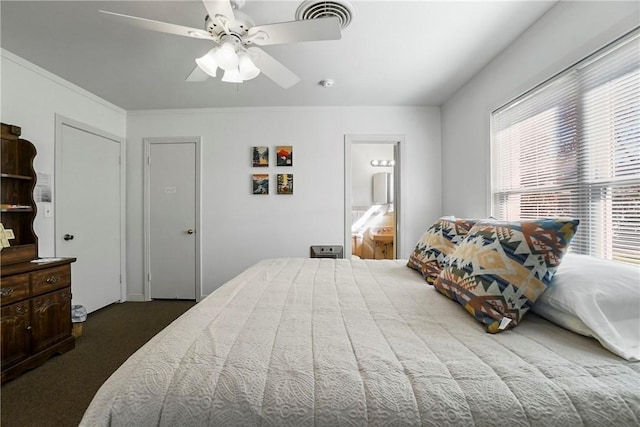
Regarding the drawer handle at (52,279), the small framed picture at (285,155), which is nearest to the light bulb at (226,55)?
the small framed picture at (285,155)

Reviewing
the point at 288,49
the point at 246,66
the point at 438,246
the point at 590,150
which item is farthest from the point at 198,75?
the point at 590,150

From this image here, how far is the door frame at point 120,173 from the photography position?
2.46 meters

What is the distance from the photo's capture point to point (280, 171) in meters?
3.24

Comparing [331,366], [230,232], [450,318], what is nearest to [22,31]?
[230,232]

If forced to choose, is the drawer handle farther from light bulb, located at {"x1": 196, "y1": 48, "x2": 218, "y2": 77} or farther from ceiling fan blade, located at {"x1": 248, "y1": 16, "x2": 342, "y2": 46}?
ceiling fan blade, located at {"x1": 248, "y1": 16, "x2": 342, "y2": 46}

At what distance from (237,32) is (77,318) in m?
2.92

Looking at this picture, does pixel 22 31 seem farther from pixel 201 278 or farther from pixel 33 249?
pixel 201 278

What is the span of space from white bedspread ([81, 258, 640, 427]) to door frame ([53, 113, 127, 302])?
2497mm

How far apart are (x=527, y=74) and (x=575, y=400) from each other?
Answer: 209 centimetres

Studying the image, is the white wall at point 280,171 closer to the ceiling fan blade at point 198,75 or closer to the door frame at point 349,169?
the door frame at point 349,169

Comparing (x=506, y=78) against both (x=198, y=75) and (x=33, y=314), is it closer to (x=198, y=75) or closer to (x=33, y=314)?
(x=198, y=75)

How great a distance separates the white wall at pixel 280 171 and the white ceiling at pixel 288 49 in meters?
0.26

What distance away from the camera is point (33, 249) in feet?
6.50

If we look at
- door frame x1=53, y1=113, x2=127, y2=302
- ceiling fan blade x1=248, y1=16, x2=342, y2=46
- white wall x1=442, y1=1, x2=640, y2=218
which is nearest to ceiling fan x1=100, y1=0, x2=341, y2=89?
ceiling fan blade x1=248, y1=16, x2=342, y2=46
